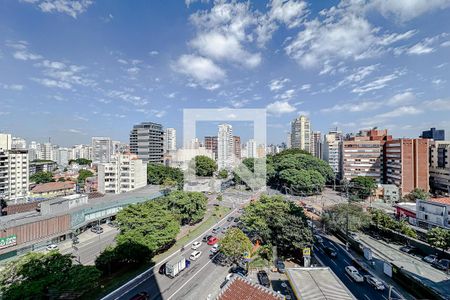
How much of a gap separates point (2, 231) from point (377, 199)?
48122 millimetres

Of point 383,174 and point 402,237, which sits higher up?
point 383,174

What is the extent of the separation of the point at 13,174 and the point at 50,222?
2787cm

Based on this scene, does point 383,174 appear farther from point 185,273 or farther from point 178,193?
point 185,273

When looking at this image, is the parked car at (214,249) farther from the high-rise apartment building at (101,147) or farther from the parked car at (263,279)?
the high-rise apartment building at (101,147)

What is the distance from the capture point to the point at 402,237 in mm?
20766

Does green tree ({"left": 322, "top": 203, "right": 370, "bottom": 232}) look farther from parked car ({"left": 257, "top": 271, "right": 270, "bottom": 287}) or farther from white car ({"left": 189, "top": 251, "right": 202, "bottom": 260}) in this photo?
white car ({"left": 189, "top": 251, "right": 202, "bottom": 260})

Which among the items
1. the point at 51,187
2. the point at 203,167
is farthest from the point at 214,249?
the point at 51,187

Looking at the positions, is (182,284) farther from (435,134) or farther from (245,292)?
(435,134)

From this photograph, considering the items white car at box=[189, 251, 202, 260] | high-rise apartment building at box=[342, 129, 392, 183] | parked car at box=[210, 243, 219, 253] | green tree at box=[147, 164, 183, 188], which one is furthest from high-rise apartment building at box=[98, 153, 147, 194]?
high-rise apartment building at box=[342, 129, 392, 183]

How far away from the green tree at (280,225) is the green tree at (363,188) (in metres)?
23.5

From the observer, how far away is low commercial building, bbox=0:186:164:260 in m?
18.1

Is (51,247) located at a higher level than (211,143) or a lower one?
lower

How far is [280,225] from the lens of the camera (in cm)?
A: 1730

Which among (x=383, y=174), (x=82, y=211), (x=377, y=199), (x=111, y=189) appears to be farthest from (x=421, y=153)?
(x=111, y=189)
